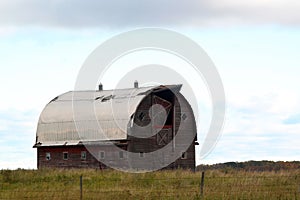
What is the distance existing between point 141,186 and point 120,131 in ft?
47.7

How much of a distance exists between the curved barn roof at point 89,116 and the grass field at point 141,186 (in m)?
8.20

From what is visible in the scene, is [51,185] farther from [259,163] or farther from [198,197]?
[259,163]

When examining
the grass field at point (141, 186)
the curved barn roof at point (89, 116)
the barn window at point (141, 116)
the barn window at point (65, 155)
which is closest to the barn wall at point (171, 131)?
the barn window at point (141, 116)

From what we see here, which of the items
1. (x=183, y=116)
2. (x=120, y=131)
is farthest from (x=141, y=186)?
(x=183, y=116)

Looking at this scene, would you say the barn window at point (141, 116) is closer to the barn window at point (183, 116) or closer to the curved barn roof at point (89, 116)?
the curved barn roof at point (89, 116)

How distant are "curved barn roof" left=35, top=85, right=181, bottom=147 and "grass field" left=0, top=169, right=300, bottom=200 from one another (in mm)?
8200

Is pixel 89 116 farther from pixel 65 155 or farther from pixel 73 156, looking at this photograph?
pixel 65 155

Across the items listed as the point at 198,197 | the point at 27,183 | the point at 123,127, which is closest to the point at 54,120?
the point at 123,127

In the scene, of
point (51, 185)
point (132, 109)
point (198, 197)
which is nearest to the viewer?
point (198, 197)

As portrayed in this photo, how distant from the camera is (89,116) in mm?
42375

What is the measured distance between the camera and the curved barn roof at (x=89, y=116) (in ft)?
134

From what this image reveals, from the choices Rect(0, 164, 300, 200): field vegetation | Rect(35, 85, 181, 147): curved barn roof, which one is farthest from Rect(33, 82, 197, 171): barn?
Rect(0, 164, 300, 200): field vegetation

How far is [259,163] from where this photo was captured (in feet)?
183

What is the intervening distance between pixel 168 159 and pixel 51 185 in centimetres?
1701
